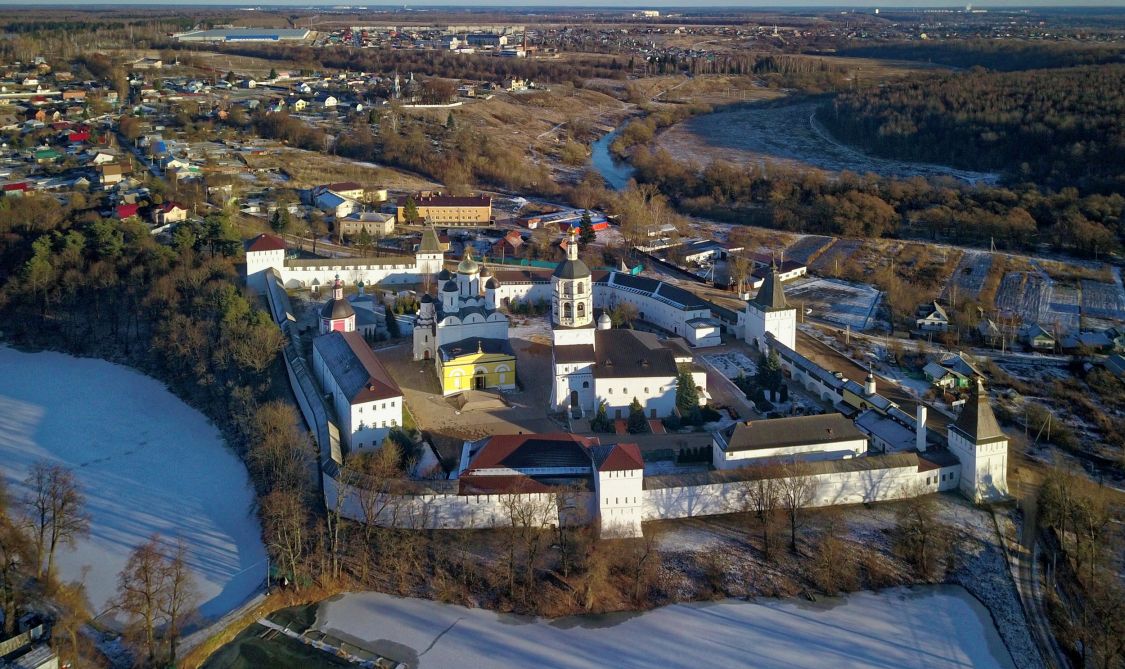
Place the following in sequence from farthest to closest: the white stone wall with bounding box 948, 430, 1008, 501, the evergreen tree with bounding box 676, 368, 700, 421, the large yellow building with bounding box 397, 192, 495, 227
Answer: the large yellow building with bounding box 397, 192, 495, 227, the evergreen tree with bounding box 676, 368, 700, 421, the white stone wall with bounding box 948, 430, 1008, 501

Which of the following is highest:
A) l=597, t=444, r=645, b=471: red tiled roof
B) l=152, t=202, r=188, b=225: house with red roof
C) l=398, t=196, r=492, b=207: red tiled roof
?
l=152, t=202, r=188, b=225: house with red roof

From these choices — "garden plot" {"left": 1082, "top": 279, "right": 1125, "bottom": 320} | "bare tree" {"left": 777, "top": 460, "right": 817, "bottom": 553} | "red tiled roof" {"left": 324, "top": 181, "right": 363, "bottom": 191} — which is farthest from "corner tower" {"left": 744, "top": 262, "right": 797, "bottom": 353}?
"red tiled roof" {"left": 324, "top": 181, "right": 363, "bottom": 191}

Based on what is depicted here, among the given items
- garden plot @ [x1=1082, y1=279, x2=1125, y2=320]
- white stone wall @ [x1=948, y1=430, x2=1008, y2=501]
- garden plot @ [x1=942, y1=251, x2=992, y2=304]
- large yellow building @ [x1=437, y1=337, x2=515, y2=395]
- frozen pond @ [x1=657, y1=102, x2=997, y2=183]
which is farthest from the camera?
frozen pond @ [x1=657, y1=102, x2=997, y2=183]

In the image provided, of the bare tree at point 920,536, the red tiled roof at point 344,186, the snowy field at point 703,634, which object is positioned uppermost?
the red tiled roof at point 344,186

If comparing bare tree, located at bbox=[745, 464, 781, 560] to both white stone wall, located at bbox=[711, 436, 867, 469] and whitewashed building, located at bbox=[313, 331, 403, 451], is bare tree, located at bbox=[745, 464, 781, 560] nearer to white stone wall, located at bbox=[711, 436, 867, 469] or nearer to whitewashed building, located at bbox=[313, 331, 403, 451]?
white stone wall, located at bbox=[711, 436, 867, 469]

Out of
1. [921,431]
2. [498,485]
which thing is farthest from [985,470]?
[498,485]

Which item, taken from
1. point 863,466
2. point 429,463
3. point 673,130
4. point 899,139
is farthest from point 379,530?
point 673,130

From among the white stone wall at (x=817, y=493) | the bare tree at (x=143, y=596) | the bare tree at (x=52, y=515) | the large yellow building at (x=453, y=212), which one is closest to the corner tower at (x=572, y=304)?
the white stone wall at (x=817, y=493)

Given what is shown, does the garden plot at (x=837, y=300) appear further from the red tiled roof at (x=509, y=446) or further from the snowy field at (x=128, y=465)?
the snowy field at (x=128, y=465)
